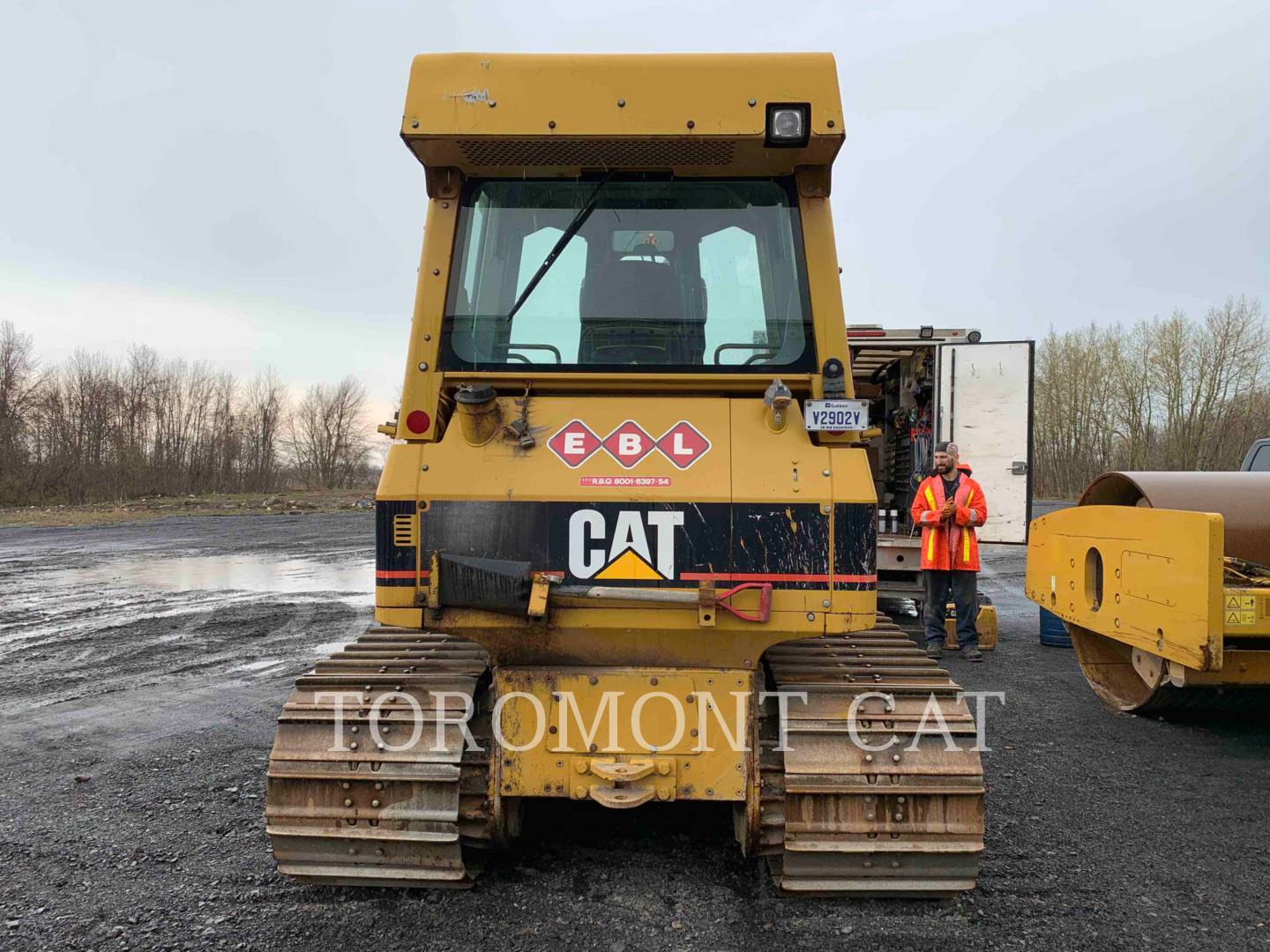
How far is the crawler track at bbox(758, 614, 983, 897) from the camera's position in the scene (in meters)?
2.64

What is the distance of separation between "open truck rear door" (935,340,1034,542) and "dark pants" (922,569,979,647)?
1101 mm

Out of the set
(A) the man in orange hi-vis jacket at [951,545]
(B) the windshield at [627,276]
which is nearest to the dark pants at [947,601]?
(A) the man in orange hi-vis jacket at [951,545]

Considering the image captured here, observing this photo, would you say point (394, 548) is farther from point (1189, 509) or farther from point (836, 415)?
point (1189, 509)

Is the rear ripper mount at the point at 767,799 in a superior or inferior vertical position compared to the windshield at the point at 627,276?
inferior

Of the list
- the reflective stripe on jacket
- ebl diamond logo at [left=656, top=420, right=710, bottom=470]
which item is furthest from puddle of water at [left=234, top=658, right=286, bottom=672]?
the reflective stripe on jacket

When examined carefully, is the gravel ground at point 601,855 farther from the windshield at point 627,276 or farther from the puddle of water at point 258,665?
the windshield at point 627,276

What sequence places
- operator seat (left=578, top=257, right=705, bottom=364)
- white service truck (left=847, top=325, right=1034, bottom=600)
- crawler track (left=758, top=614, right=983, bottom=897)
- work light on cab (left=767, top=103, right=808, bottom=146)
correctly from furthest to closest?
white service truck (left=847, top=325, right=1034, bottom=600) < operator seat (left=578, top=257, right=705, bottom=364) < work light on cab (left=767, top=103, right=808, bottom=146) < crawler track (left=758, top=614, right=983, bottom=897)

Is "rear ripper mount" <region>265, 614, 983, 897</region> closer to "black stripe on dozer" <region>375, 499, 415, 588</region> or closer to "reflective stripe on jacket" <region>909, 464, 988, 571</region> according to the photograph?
"black stripe on dozer" <region>375, 499, 415, 588</region>

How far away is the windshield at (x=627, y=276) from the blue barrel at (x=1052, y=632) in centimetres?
585

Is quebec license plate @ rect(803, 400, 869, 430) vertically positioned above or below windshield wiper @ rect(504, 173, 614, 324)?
below

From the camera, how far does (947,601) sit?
7203mm

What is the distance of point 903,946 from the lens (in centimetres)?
257

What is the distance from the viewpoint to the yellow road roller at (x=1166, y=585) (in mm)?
3904

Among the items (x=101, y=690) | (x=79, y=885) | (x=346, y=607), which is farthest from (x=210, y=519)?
(x=79, y=885)
